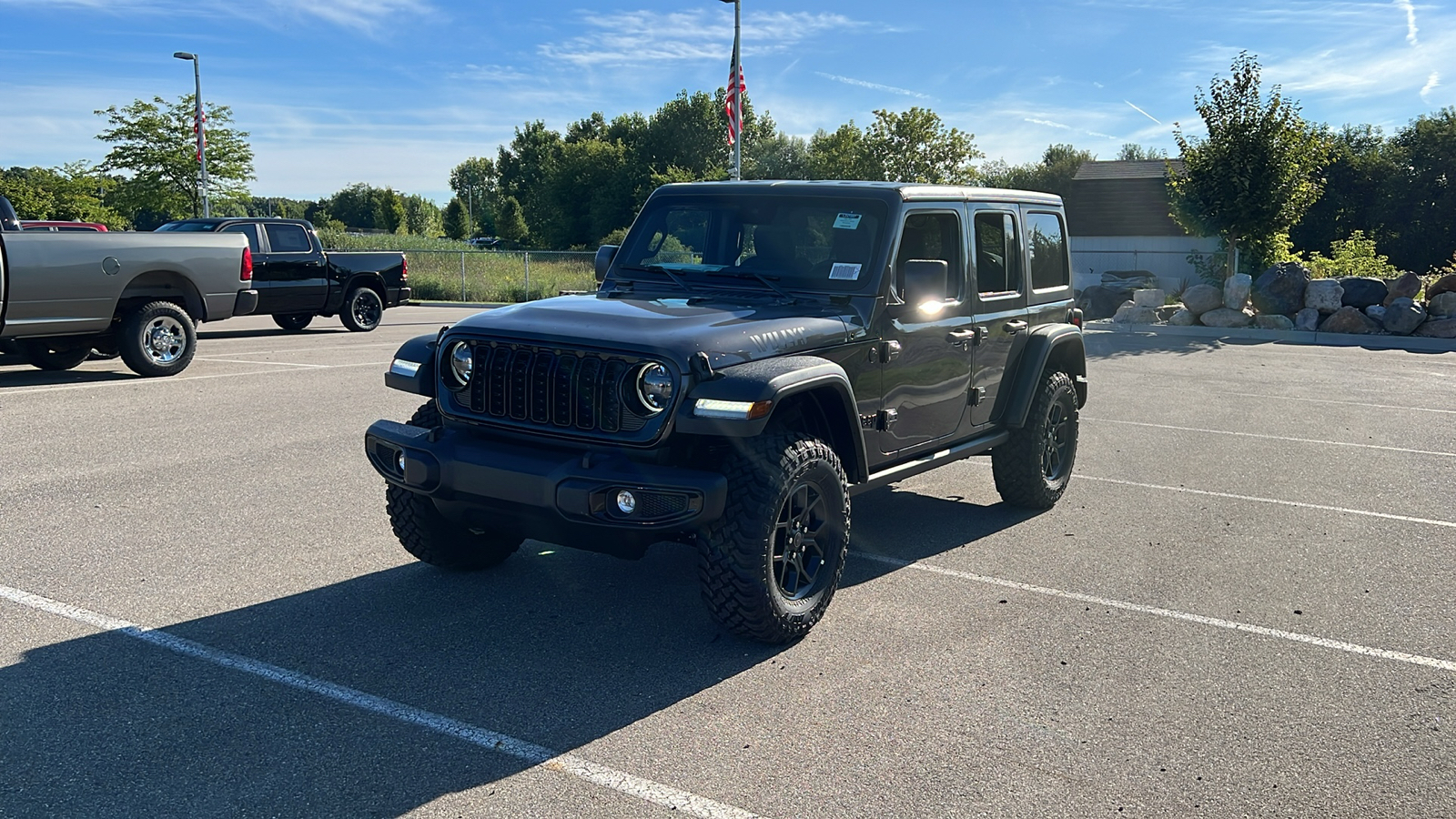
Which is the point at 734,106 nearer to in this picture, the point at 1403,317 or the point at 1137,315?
the point at 1137,315

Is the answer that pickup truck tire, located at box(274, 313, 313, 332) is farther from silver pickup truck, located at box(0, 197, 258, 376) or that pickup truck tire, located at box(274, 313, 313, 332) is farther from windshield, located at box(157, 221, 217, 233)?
silver pickup truck, located at box(0, 197, 258, 376)

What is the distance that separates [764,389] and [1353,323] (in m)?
20.8

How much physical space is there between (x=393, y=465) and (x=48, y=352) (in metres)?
9.53

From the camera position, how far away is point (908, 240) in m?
5.61

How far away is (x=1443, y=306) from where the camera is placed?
21219 millimetres

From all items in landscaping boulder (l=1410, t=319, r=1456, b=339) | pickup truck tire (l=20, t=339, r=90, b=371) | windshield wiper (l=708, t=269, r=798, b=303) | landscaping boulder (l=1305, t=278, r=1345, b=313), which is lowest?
landscaping boulder (l=1410, t=319, r=1456, b=339)

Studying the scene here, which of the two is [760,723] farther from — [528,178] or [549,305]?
[528,178]

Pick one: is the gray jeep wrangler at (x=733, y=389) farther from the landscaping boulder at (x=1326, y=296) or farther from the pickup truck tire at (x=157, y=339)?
the landscaping boulder at (x=1326, y=296)

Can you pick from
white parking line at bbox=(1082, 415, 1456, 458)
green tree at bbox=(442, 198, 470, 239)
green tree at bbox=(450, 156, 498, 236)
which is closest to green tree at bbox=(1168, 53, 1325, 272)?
white parking line at bbox=(1082, 415, 1456, 458)

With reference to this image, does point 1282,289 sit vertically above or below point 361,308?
above

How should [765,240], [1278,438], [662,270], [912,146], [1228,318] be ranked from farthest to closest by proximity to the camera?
[912,146] → [1228,318] → [1278,438] → [662,270] → [765,240]

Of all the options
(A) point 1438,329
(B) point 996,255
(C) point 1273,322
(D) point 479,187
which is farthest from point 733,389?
(D) point 479,187

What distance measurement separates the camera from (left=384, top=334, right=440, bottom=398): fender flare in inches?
195

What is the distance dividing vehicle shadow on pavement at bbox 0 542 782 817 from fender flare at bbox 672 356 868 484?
0.98 m
